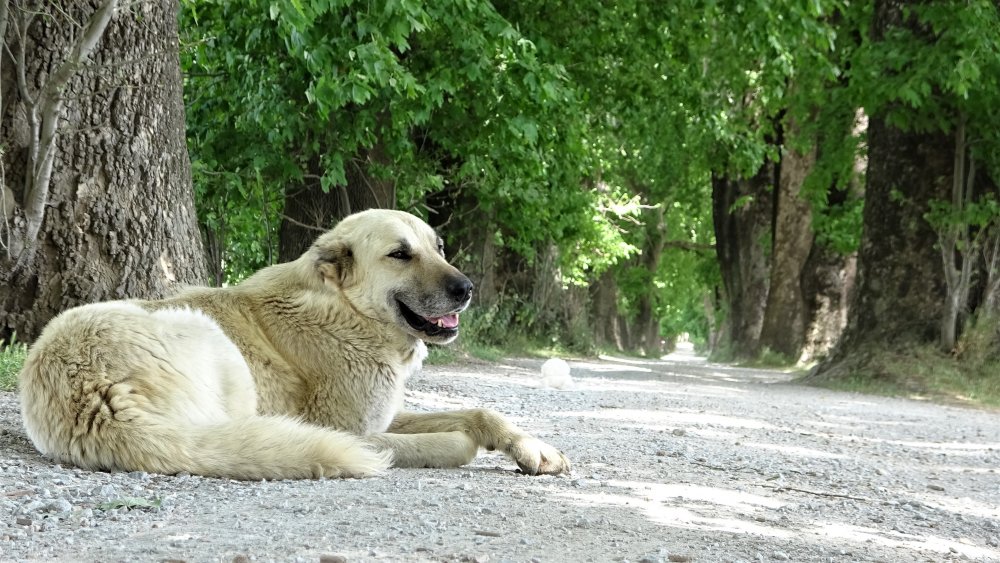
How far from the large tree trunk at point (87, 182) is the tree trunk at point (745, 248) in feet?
73.7

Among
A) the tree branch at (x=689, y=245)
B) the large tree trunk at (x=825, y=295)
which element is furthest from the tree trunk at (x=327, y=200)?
the tree branch at (x=689, y=245)

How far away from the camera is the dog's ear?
221 inches

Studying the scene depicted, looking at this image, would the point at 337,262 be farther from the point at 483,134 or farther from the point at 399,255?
the point at 483,134

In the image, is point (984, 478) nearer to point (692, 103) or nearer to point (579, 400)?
point (579, 400)

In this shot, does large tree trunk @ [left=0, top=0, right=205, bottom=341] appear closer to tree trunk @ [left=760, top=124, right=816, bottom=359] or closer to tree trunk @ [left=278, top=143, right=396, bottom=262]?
tree trunk @ [left=278, top=143, right=396, bottom=262]

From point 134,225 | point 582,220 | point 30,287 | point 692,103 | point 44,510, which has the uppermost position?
point 692,103

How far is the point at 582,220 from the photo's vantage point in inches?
934

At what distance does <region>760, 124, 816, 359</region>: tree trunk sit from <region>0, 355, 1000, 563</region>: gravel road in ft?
58.1

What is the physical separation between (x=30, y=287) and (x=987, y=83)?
11.4 metres

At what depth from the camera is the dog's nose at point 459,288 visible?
5496 millimetres

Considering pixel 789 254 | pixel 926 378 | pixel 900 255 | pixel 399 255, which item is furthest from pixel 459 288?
pixel 789 254

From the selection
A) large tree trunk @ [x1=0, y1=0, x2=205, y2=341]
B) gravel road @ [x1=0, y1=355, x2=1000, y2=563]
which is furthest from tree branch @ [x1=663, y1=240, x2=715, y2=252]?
→ large tree trunk @ [x1=0, y1=0, x2=205, y2=341]

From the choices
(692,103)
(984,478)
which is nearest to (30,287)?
(984,478)

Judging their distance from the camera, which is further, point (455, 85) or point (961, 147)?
point (961, 147)
